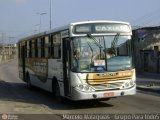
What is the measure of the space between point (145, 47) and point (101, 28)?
126 feet

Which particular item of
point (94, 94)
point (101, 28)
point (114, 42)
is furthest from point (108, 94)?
point (101, 28)

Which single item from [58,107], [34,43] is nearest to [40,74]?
[34,43]

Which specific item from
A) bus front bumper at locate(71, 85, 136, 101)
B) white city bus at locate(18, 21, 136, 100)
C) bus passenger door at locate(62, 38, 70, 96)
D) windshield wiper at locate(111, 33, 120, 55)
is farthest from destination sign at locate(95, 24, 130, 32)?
bus front bumper at locate(71, 85, 136, 101)

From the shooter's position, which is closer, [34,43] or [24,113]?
[24,113]

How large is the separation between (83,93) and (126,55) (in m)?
2.12

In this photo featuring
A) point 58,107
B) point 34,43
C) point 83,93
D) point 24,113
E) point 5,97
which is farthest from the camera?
point 34,43

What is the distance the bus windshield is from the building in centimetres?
3401

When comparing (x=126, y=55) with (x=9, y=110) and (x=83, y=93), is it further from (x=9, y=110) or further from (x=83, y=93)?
(x=9, y=110)

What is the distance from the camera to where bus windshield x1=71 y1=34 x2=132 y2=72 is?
16016mm

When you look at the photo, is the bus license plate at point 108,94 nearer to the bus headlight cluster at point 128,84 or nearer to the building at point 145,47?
the bus headlight cluster at point 128,84

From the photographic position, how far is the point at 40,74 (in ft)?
71.9

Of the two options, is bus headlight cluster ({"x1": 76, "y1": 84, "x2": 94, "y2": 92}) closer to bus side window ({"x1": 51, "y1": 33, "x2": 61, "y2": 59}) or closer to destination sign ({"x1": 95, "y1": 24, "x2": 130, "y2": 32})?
destination sign ({"x1": 95, "y1": 24, "x2": 130, "y2": 32})

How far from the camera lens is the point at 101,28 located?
651 inches

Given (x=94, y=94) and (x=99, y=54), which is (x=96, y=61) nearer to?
(x=99, y=54)
